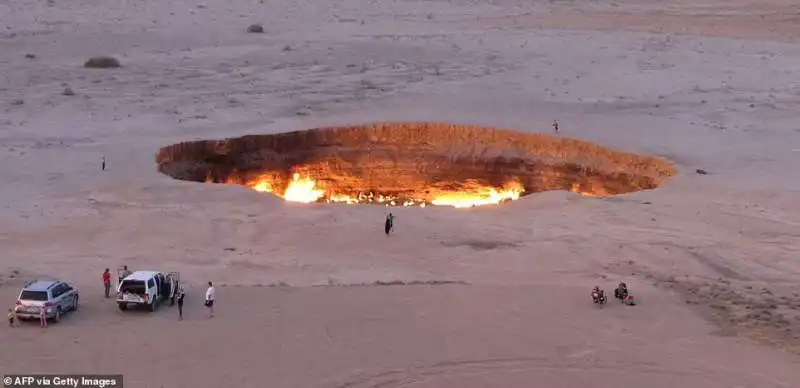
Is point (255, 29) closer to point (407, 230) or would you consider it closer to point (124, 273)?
point (407, 230)

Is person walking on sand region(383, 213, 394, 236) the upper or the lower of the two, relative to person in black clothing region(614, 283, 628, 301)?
upper

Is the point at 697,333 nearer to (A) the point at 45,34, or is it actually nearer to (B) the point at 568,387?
(B) the point at 568,387

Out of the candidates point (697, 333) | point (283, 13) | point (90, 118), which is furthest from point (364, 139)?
point (283, 13)

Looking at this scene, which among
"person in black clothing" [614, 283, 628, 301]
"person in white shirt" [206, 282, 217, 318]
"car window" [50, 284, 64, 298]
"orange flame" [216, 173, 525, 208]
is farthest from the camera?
"orange flame" [216, 173, 525, 208]

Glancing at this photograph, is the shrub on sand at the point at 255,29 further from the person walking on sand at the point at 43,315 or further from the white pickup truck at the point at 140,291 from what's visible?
the person walking on sand at the point at 43,315

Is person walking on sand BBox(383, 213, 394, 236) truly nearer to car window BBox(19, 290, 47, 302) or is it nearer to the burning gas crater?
the burning gas crater

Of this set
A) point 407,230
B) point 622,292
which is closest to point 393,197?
point 407,230

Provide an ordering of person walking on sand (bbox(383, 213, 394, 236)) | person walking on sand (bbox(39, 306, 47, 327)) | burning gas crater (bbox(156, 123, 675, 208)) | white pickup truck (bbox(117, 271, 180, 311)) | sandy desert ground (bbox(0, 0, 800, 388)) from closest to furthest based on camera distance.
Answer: sandy desert ground (bbox(0, 0, 800, 388)) < person walking on sand (bbox(39, 306, 47, 327)) < white pickup truck (bbox(117, 271, 180, 311)) < person walking on sand (bbox(383, 213, 394, 236)) < burning gas crater (bbox(156, 123, 675, 208))

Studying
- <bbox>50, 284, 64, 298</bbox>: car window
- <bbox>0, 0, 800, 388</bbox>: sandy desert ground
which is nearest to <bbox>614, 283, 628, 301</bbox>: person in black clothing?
<bbox>0, 0, 800, 388</bbox>: sandy desert ground
